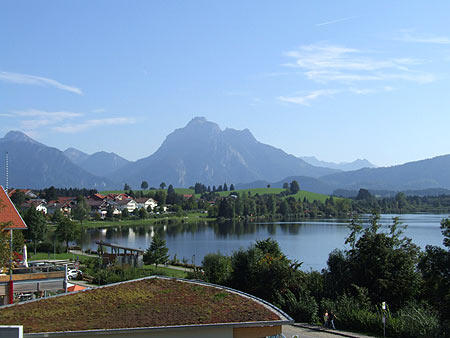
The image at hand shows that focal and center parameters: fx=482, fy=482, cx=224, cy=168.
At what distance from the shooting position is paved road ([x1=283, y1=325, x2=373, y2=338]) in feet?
57.5

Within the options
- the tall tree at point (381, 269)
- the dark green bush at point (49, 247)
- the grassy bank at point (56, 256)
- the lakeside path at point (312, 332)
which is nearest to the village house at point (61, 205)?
the dark green bush at point (49, 247)

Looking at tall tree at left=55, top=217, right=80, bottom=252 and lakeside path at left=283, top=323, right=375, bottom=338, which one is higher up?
tall tree at left=55, top=217, right=80, bottom=252

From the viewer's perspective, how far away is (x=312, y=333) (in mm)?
18078

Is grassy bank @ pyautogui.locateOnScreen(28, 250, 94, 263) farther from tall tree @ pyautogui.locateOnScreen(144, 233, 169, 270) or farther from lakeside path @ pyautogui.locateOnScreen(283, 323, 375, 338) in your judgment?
lakeside path @ pyautogui.locateOnScreen(283, 323, 375, 338)

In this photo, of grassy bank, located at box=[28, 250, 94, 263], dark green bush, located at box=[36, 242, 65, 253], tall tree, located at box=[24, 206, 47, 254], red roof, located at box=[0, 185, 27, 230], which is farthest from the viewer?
dark green bush, located at box=[36, 242, 65, 253]

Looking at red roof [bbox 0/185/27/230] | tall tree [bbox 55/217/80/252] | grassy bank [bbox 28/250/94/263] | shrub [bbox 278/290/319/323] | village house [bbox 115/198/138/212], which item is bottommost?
grassy bank [bbox 28/250/94/263]

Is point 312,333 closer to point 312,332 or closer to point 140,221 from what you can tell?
point 312,332

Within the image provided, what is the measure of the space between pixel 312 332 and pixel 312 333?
0.21 m

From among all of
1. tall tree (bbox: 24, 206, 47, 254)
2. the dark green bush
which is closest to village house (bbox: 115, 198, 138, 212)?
the dark green bush

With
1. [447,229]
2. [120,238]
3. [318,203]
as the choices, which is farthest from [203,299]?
[318,203]

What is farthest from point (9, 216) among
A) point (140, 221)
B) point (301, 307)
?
point (140, 221)

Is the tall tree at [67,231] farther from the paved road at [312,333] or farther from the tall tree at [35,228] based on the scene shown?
the paved road at [312,333]

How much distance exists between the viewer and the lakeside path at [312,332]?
691 inches

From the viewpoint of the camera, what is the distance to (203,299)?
586 inches
